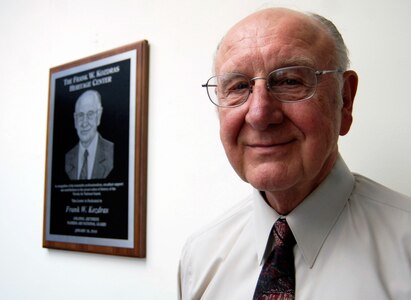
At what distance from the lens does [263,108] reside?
0.61 m

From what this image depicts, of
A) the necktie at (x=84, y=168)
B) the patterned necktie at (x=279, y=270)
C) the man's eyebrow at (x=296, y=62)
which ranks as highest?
the man's eyebrow at (x=296, y=62)

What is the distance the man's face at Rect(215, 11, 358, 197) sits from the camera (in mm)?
611

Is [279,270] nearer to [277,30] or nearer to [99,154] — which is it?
[277,30]

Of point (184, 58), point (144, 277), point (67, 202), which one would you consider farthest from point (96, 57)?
point (144, 277)

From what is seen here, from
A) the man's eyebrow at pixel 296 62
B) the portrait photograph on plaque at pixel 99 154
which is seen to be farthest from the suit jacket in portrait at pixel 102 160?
the man's eyebrow at pixel 296 62

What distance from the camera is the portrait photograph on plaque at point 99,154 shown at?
3.76ft

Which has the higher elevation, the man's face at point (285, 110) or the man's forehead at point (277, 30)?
the man's forehead at point (277, 30)

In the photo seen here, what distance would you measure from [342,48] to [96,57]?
0.92 m

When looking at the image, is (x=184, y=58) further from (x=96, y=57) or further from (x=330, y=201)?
(x=330, y=201)

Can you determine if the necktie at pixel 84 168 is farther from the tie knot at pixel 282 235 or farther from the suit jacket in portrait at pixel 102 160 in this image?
the tie knot at pixel 282 235

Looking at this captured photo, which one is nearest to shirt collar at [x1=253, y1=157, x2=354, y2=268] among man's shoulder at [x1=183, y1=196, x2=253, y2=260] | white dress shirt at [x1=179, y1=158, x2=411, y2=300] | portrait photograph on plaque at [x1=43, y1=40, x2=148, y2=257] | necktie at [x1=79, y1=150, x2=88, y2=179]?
white dress shirt at [x1=179, y1=158, x2=411, y2=300]

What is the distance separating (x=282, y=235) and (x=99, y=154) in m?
0.80

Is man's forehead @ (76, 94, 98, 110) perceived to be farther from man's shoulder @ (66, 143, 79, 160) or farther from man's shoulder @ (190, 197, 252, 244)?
man's shoulder @ (190, 197, 252, 244)

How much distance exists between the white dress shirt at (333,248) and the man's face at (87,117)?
2.30ft
